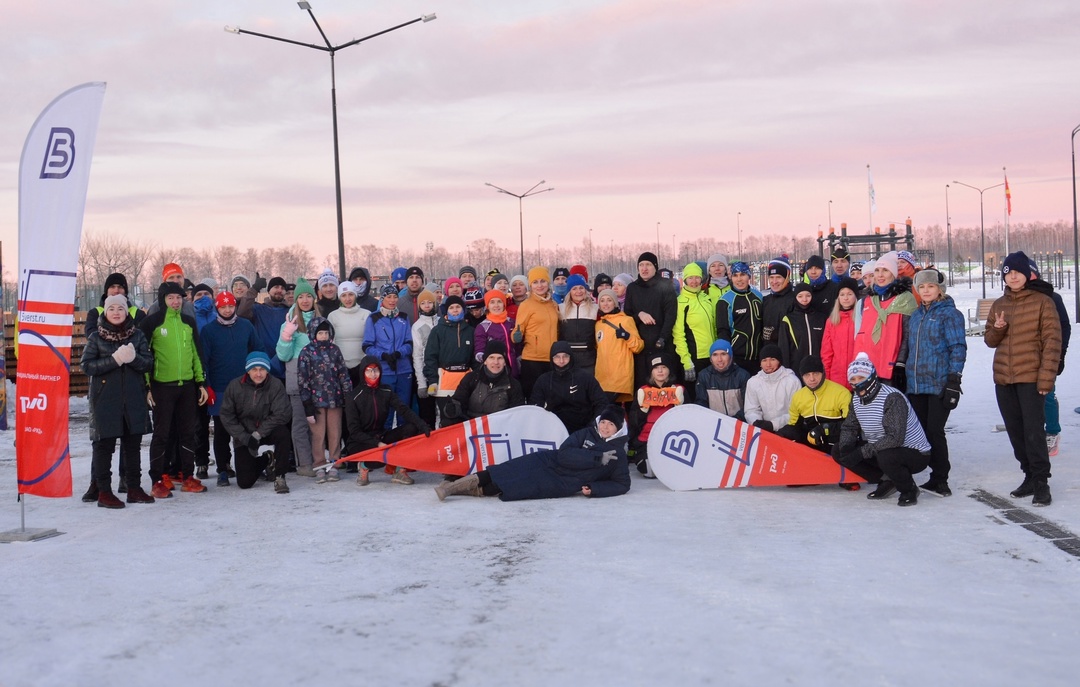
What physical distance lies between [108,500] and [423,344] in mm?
3326

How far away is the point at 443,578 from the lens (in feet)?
19.1

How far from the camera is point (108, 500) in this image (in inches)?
324

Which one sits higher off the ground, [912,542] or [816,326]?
[816,326]

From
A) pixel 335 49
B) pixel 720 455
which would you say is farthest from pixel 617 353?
pixel 335 49

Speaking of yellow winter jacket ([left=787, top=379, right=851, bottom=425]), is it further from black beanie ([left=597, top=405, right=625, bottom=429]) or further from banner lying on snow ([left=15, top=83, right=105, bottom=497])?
banner lying on snow ([left=15, top=83, right=105, bottom=497])

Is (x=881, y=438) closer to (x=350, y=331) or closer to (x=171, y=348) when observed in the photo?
(x=350, y=331)

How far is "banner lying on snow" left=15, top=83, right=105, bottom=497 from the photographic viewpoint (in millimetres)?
7281

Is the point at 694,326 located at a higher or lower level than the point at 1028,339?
higher

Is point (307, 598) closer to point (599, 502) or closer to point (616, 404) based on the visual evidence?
point (599, 502)

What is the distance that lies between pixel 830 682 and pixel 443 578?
2503mm

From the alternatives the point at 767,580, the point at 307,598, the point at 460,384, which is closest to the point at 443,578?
the point at 307,598

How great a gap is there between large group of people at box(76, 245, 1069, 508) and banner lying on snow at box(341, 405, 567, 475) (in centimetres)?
20

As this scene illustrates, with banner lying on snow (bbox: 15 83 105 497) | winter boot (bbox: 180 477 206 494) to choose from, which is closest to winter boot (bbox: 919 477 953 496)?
winter boot (bbox: 180 477 206 494)

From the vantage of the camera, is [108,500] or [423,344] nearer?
[108,500]
